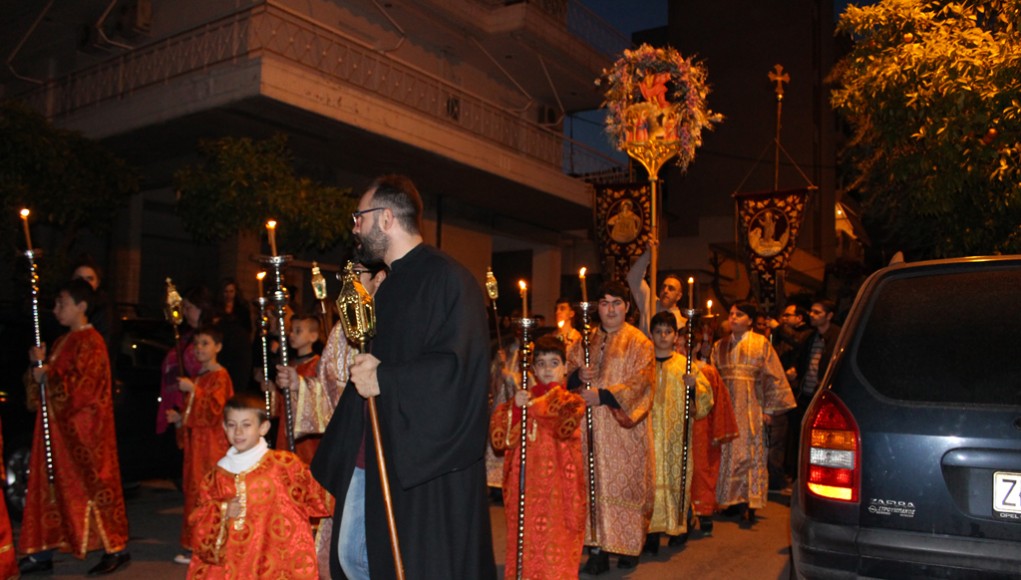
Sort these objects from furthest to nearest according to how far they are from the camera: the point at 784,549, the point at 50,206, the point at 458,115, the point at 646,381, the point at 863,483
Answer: the point at 458,115 → the point at 50,206 → the point at 784,549 → the point at 646,381 → the point at 863,483

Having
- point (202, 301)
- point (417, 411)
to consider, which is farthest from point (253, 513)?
point (202, 301)

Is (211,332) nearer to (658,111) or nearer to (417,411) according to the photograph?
(417,411)

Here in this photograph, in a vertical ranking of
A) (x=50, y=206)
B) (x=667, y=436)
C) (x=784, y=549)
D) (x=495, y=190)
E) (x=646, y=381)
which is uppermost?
(x=495, y=190)

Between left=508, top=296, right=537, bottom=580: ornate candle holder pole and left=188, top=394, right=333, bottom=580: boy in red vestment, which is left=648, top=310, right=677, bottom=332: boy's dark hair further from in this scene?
left=188, top=394, right=333, bottom=580: boy in red vestment

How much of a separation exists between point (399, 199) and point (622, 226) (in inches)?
298

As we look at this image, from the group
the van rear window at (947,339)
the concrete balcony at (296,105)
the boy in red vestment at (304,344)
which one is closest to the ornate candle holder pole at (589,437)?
the boy in red vestment at (304,344)

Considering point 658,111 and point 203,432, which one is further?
point 658,111

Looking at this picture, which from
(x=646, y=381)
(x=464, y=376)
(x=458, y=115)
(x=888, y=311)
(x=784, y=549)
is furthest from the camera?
(x=458, y=115)

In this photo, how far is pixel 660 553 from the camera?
713 centimetres

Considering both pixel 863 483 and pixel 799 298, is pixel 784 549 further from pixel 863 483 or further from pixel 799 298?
pixel 799 298

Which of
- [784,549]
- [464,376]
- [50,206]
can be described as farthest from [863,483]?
[50,206]

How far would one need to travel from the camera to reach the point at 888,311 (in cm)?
375

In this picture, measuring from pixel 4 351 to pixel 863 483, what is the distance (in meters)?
6.59

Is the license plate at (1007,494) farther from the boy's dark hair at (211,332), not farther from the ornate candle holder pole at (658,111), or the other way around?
the ornate candle holder pole at (658,111)
